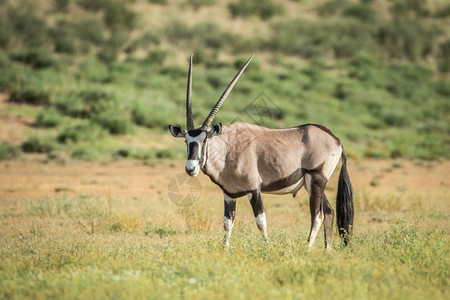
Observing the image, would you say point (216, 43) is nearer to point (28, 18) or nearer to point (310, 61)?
point (310, 61)

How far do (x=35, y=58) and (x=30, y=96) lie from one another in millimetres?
4562

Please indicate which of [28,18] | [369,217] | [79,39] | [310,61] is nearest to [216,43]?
[310,61]

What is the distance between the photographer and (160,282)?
209 inches

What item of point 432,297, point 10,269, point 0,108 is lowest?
point 0,108

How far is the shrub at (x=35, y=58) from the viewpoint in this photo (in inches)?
992

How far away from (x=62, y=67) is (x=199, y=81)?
20.2ft

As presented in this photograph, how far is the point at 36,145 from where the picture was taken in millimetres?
17719

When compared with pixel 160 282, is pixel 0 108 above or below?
below

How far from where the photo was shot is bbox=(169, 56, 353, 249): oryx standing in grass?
6891mm

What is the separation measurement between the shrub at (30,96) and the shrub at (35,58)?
12.8ft

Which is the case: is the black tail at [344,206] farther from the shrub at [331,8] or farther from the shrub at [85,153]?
the shrub at [331,8]

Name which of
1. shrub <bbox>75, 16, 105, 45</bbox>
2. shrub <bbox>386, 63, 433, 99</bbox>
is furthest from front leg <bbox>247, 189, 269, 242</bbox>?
shrub <bbox>75, 16, 105, 45</bbox>

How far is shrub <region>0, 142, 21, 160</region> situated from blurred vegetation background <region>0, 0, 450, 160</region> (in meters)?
0.09

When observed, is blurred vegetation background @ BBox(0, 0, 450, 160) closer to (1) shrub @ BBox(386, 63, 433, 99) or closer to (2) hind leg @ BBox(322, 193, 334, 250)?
(1) shrub @ BBox(386, 63, 433, 99)
